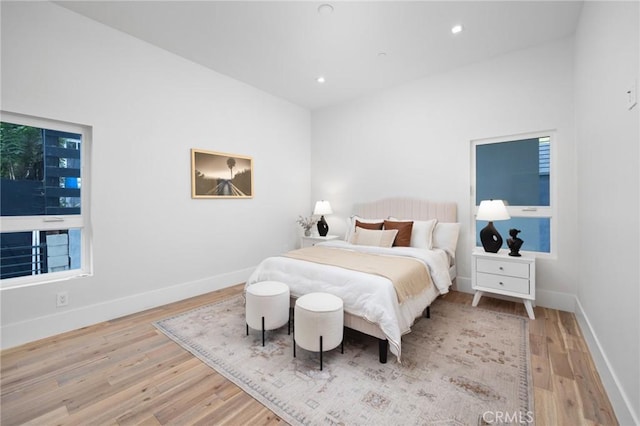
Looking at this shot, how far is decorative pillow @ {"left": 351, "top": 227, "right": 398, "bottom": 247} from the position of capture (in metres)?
3.50

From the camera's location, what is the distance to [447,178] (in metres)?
3.81

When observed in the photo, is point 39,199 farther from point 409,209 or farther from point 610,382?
point 610,382

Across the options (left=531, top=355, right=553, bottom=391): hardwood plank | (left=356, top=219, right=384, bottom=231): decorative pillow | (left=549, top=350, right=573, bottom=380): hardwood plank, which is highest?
(left=356, top=219, right=384, bottom=231): decorative pillow

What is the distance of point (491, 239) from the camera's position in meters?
3.15

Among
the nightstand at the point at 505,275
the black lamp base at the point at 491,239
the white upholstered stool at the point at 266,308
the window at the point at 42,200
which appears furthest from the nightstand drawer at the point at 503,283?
the window at the point at 42,200

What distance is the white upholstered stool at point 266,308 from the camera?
2336 mm

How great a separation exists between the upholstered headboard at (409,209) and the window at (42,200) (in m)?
3.60

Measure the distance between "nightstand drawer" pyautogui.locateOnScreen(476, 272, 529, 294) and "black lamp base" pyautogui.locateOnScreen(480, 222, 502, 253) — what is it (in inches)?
12.1

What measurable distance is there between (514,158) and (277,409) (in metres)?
3.70

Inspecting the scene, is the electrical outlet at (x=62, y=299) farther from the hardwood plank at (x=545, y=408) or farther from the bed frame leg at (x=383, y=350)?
the hardwood plank at (x=545, y=408)

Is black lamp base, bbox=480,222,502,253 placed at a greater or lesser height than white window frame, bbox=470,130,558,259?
lesser

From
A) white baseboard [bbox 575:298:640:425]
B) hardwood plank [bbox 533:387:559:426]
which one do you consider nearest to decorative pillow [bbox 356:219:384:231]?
white baseboard [bbox 575:298:640:425]

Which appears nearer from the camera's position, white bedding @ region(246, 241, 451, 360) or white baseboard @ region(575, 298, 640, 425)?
white baseboard @ region(575, 298, 640, 425)

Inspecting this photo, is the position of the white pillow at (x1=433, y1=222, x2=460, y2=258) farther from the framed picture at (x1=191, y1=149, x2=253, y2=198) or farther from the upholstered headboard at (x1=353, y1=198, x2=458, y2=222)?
the framed picture at (x1=191, y1=149, x2=253, y2=198)
